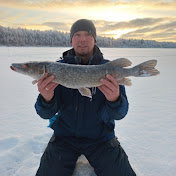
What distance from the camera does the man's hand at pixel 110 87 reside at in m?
2.38

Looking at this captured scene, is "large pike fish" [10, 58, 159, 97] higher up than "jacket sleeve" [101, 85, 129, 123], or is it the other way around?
"large pike fish" [10, 58, 159, 97]

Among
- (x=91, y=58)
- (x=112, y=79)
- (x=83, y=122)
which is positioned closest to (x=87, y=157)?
(x=83, y=122)

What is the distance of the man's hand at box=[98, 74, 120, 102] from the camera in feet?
7.79

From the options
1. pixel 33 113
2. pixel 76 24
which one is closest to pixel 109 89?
pixel 76 24

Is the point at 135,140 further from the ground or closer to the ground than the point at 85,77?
closer to the ground

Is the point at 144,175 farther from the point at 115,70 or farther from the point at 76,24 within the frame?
the point at 76,24

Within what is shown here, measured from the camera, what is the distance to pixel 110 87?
2.38 meters

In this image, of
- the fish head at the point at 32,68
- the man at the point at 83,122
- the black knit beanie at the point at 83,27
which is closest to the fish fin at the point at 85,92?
the man at the point at 83,122

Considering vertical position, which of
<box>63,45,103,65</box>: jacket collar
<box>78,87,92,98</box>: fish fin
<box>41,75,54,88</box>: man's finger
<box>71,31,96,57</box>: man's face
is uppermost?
<box>71,31,96,57</box>: man's face

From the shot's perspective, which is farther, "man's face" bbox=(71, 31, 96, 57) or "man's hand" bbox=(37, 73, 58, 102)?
Result: "man's face" bbox=(71, 31, 96, 57)

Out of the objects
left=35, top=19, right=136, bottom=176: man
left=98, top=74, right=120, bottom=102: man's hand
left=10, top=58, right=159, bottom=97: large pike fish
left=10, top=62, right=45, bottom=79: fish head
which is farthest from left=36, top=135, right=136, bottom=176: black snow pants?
left=10, top=62, right=45, bottom=79: fish head

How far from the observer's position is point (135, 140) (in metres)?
3.30

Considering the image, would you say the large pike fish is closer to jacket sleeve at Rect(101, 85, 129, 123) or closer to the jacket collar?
jacket sleeve at Rect(101, 85, 129, 123)

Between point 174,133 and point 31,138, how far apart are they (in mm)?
2613
